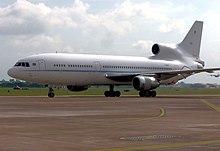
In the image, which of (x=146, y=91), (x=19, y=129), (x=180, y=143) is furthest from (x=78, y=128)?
(x=146, y=91)

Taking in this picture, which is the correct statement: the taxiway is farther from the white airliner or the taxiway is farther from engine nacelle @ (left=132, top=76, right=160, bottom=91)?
engine nacelle @ (left=132, top=76, right=160, bottom=91)

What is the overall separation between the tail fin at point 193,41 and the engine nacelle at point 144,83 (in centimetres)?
1679

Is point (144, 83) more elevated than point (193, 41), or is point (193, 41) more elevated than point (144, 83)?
point (193, 41)

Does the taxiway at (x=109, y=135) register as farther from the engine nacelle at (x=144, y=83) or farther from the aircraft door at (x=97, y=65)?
the aircraft door at (x=97, y=65)

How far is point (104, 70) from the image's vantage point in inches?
2039

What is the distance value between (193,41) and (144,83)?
19866mm

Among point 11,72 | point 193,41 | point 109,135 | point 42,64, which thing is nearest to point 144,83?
point 42,64

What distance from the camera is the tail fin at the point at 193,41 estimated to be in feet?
215

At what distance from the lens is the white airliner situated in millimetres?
47344

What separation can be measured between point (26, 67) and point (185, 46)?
26204mm

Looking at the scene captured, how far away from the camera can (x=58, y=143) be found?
11586mm

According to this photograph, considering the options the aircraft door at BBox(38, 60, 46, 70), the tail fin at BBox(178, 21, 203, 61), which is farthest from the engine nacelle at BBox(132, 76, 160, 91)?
the tail fin at BBox(178, 21, 203, 61)

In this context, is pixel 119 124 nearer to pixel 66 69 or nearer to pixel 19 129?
pixel 19 129

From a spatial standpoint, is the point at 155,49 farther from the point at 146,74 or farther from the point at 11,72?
the point at 11,72
